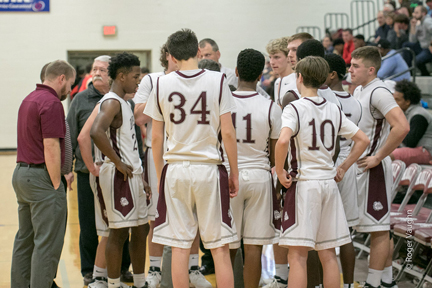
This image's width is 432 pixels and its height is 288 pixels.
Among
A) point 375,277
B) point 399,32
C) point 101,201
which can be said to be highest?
point 399,32

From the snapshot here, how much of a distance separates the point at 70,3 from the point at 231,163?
1226 centimetres

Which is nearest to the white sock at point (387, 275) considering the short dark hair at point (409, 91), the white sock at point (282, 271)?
the white sock at point (282, 271)

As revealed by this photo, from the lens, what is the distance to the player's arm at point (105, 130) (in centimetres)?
347

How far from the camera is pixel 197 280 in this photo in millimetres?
4105

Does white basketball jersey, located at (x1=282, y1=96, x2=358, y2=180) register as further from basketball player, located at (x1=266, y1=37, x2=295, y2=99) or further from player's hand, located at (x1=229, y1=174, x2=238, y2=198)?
basketball player, located at (x1=266, y1=37, x2=295, y2=99)

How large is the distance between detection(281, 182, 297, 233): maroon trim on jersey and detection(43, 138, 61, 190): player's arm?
1552 mm

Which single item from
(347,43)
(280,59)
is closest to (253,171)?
(280,59)

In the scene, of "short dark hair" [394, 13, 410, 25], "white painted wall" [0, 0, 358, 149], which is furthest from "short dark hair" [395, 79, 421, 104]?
"white painted wall" [0, 0, 358, 149]

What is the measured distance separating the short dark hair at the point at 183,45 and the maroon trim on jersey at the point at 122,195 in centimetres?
109

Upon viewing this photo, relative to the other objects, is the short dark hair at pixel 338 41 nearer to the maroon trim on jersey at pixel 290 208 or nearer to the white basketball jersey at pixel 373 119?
the white basketball jersey at pixel 373 119

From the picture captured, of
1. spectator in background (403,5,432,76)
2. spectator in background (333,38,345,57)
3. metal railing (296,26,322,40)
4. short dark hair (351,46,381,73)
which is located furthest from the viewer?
metal railing (296,26,322,40)

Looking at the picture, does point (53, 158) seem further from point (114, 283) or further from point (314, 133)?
point (314, 133)

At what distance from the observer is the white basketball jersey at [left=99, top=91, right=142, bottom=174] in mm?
3635

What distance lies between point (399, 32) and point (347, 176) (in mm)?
8244
